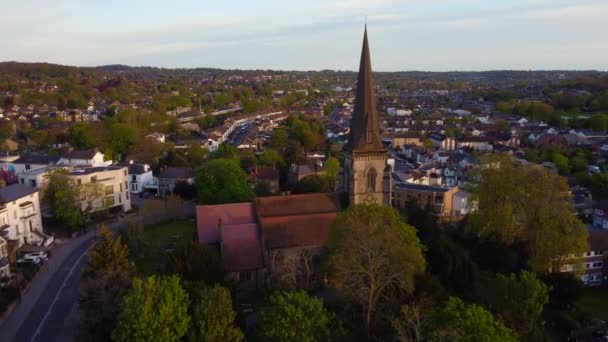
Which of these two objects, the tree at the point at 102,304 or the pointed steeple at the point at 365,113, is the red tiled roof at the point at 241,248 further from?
the pointed steeple at the point at 365,113

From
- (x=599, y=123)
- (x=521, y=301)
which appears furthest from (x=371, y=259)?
(x=599, y=123)

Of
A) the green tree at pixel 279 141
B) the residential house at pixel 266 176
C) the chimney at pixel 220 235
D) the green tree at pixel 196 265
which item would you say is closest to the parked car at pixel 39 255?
the chimney at pixel 220 235

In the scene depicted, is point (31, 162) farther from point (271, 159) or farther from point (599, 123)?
point (599, 123)

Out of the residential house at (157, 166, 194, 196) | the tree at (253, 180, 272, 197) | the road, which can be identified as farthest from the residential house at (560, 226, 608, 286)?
the residential house at (157, 166, 194, 196)

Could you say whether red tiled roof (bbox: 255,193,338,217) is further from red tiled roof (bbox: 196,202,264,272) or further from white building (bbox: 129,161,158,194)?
white building (bbox: 129,161,158,194)

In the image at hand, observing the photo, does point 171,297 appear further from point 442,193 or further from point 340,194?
point 442,193

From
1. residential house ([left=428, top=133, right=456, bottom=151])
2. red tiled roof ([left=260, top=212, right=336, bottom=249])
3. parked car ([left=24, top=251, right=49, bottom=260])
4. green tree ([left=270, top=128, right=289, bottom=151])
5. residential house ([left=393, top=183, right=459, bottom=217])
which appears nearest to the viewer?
red tiled roof ([left=260, top=212, right=336, bottom=249])
